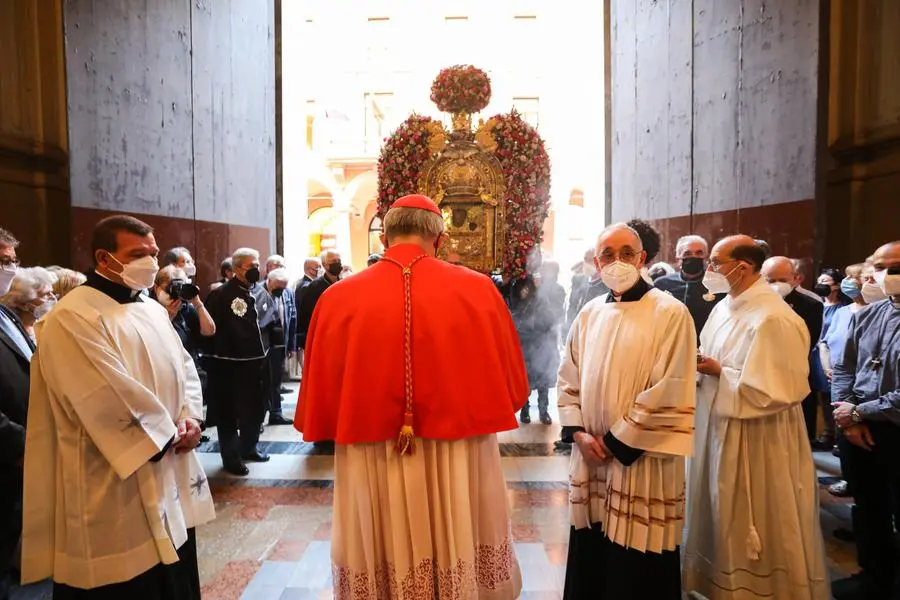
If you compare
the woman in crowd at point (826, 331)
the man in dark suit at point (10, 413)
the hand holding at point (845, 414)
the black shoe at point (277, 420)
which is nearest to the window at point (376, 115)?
A: the black shoe at point (277, 420)

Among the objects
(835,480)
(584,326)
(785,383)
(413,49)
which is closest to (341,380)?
(584,326)

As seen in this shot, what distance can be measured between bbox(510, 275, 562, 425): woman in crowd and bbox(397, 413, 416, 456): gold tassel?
189 inches

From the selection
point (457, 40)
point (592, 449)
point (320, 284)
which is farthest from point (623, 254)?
point (457, 40)

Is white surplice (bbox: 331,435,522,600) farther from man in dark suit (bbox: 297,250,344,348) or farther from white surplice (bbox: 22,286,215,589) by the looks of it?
man in dark suit (bbox: 297,250,344,348)

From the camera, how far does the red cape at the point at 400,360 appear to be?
2.19 meters

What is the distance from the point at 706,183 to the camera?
758 centimetres

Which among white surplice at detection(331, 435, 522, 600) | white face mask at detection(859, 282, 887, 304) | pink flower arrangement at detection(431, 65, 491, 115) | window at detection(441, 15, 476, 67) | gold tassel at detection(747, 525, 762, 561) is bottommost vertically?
gold tassel at detection(747, 525, 762, 561)

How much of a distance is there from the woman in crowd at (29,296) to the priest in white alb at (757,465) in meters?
3.67

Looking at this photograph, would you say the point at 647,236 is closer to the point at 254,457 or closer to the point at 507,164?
the point at 254,457

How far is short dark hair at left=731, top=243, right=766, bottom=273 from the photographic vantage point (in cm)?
301

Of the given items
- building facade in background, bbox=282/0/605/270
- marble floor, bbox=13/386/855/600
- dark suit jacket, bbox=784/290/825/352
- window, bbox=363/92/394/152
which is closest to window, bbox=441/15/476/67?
building facade in background, bbox=282/0/605/270

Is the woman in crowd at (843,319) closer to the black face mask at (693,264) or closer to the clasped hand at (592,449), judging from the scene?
the black face mask at (693,264)

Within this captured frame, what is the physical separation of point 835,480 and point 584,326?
355cm

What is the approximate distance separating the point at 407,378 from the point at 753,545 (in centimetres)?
189
